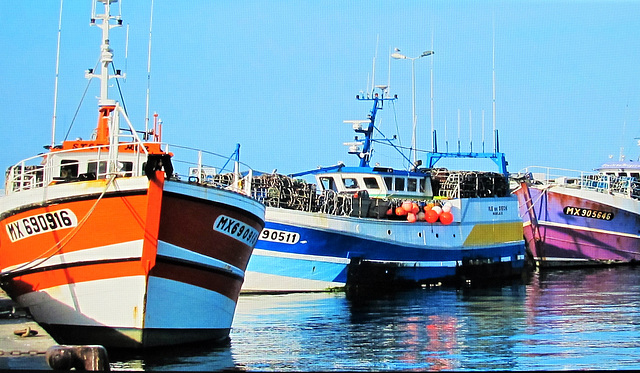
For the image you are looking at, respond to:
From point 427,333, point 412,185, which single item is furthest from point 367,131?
point 427,333

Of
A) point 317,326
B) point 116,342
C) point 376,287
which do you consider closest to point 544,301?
point 376,287

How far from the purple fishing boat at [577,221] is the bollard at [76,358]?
28.1 meters

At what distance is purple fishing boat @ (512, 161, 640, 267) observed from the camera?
118ft

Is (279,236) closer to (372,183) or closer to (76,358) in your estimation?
(372,183)

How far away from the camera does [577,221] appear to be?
36.2 meters

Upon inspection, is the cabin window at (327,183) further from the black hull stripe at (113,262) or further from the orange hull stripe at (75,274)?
the orange hull stripe at (75,274)

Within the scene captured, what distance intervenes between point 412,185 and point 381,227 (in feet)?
12.7

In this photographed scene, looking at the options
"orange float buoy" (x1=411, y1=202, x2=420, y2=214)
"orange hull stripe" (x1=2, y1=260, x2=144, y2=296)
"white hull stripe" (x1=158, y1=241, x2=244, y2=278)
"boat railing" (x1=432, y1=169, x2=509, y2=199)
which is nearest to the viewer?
"orange hull stripe" (x1=2, y1=260, x2=144, y2=296)

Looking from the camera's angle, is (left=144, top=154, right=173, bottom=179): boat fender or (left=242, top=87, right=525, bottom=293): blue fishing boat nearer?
(left=144, top=154, right=173, bottom=179): boat fender

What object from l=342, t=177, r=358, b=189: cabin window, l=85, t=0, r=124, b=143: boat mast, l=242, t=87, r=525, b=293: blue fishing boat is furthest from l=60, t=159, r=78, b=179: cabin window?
l=342, t=177, r=358, b=189: cabin window

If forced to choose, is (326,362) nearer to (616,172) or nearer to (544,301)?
(544,301)

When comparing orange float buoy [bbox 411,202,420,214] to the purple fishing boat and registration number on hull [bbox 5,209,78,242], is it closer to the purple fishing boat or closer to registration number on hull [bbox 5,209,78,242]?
the purple fishing boat

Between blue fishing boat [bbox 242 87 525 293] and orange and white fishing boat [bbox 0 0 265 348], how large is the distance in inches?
370

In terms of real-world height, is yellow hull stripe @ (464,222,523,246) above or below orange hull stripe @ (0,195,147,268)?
above
